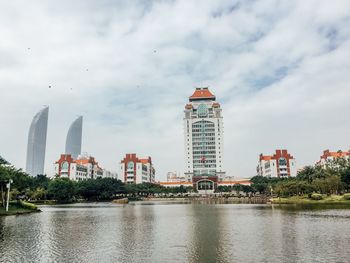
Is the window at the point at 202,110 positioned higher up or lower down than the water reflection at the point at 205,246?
higher up

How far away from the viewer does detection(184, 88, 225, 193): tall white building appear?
179 meters

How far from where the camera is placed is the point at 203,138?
602ft

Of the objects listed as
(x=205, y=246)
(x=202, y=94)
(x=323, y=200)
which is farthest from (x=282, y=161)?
(x=205, y=246)

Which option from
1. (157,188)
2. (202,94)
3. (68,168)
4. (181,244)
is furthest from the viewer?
(202,94)

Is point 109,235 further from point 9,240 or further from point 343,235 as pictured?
point 343,235

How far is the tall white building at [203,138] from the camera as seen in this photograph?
179000 mm

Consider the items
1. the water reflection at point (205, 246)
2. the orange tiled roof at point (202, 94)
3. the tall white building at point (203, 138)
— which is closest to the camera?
the water reflection at point (205, 246)

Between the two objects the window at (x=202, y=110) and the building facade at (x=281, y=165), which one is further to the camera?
the window at (x=202, y=110)

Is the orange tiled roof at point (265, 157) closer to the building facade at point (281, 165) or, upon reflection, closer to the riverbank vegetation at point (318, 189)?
the building facade at point (281, 165)

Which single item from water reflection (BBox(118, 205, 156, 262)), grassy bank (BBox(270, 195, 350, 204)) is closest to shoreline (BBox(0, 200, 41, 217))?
water reflection (BBox(118, 205, 156, 262))

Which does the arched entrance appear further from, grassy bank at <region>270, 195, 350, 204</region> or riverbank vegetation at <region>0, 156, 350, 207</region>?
grassy bank at <region>270, 195, 350, 204</region>

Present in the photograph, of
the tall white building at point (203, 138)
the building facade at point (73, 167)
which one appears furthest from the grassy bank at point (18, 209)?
the tall white building at point (203, 138)

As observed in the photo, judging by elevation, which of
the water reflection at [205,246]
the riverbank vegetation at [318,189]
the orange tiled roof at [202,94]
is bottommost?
the water reflection at [205,246]

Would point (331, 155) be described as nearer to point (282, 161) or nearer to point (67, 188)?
point (282, 161)
